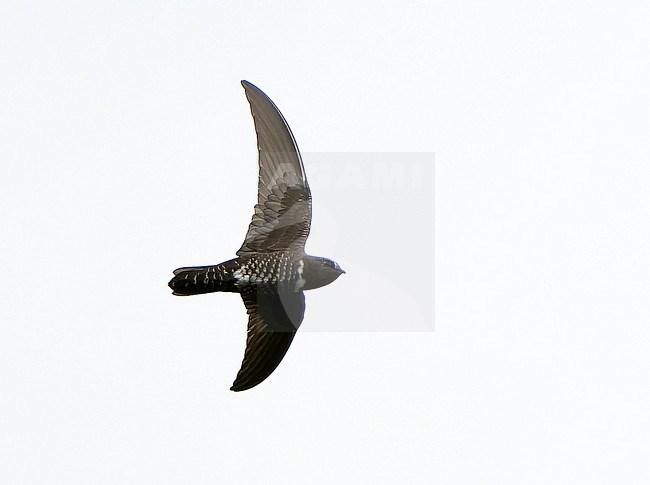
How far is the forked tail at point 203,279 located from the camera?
497 inches

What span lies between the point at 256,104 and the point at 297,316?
2.36 metres

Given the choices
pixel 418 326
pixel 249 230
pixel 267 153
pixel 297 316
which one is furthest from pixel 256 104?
pixel 418 326

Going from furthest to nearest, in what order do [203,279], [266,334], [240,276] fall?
[266,334], [240,276], [203,279]

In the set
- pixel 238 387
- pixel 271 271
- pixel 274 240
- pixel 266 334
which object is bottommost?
pixel 238 387

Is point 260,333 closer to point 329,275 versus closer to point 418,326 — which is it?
point 329,275

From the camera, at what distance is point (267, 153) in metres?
12.9

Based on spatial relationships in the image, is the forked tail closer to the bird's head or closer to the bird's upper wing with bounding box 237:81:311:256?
the bird's upper wing with bounding box 237:81:311:256

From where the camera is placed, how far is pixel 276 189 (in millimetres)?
12891

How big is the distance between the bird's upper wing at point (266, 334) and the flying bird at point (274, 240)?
0.14ft

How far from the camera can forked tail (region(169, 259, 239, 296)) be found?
41.4 ft

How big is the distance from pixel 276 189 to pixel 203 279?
125 centimetres

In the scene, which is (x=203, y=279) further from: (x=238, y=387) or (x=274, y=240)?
(x=238, y=387)

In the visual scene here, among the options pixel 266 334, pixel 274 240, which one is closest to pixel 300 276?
pixel 274 240

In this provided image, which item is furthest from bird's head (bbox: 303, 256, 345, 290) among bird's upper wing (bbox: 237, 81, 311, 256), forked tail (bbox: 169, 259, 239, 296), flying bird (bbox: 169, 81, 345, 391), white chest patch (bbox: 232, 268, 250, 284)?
forked tail (bbox: 169, 259, 239, 296)
